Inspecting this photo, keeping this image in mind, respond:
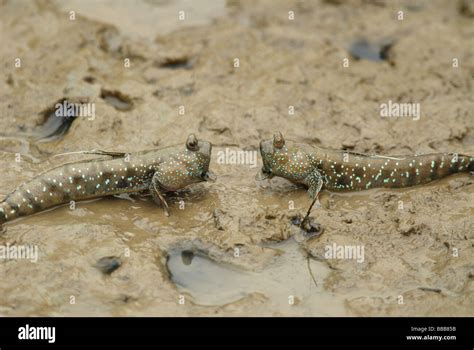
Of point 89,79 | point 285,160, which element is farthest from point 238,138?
point 89,79

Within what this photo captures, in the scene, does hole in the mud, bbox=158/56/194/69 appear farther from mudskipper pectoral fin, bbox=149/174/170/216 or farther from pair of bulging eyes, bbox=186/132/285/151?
mudskipper pectoral fin, bbox=149/174/170/216

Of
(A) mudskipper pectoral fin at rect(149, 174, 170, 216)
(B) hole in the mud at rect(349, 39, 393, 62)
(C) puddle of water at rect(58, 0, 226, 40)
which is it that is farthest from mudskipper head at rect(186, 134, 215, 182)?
(B) hole in the mud at rect(349, 39, 393, 62)

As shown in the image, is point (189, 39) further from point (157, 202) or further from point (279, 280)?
point (279, 280)

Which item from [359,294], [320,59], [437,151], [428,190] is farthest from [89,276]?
[320,59]

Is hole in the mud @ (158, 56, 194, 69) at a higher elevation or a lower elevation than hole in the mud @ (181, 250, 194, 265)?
higher

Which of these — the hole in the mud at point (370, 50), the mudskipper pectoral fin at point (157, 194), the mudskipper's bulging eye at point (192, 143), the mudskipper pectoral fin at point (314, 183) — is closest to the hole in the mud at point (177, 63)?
the hole in the mud at point (370, 50)

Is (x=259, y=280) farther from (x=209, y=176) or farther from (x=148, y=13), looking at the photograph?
(x=148, y=13)
